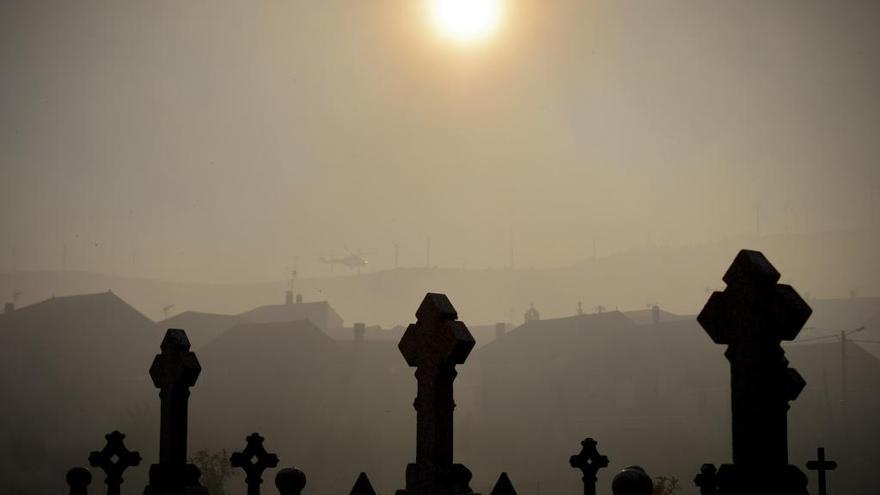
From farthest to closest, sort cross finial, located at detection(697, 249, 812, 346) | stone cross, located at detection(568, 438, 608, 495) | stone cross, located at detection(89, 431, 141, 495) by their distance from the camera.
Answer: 1. stone cross, located at detection(568, 438, 608, 495)
2. stone cross, located at detection(89, 431, 141, 495)
3. cross finial, located at detection(697, 249, 812, 346)

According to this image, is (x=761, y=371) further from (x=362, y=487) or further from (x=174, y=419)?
(x=174, y=419)

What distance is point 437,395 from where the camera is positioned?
7863mm

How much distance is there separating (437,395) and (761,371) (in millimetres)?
2946

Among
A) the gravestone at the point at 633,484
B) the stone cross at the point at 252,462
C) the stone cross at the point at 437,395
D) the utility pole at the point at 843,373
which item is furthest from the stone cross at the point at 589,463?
the utility pole at the point at 843,373

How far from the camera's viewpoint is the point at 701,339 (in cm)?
6525

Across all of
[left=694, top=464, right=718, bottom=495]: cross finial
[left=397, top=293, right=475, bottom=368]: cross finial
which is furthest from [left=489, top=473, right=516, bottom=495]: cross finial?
[left=694, top=464, right=718, bottom=495]: cross finial

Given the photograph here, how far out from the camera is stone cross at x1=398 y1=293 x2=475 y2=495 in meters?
7.71

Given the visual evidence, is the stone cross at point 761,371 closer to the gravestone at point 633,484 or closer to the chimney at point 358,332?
the gravestone at point 633,484

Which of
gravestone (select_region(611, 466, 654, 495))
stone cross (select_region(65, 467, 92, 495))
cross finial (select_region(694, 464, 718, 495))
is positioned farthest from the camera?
cross finial (select_region(694, 464, 718, 495))

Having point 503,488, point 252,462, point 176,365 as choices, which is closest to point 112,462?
point 252,462

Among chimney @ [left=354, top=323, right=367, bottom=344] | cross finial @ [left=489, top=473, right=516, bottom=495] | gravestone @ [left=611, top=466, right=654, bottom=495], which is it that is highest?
chimney @ [left=354, top=323, right=367, bottom=344]

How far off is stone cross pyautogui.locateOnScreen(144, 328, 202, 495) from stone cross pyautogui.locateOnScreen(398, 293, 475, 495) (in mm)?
2807

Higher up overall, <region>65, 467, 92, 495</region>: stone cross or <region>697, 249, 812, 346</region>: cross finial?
<region>697, 249, 812, 346</region>: cross finial

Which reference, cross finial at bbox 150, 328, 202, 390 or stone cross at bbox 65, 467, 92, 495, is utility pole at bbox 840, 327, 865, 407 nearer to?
stone cross at bbox 65, 467, 92, 495
